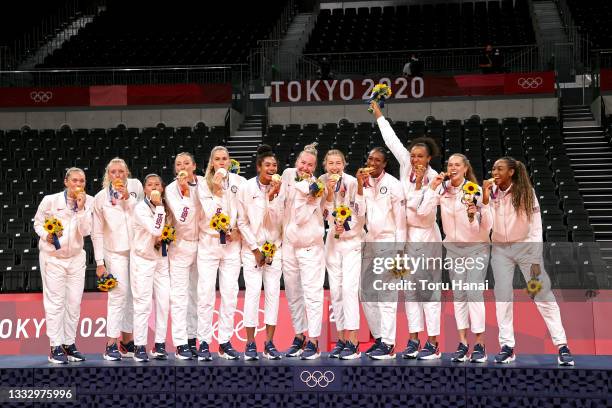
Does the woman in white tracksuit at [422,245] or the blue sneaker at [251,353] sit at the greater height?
the woman in white tracksuit at [422,245]

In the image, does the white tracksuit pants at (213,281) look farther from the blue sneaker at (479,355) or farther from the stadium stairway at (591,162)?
the stadium stairway at (591,162)

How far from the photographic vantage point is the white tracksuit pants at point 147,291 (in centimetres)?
901

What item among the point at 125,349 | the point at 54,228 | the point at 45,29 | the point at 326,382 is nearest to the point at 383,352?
the point at 326,382

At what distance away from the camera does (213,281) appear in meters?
9.02

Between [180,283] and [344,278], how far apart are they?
63.8 inches

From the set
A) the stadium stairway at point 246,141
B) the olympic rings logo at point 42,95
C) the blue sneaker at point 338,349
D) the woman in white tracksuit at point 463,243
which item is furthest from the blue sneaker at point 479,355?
the olympic rings logo at point 42,95

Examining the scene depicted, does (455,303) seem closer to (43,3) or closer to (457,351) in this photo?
(457,351)

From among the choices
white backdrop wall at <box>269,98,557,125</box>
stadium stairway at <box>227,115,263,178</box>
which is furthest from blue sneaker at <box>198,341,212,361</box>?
white backdrop wall at <box>269,98,557,125</box>

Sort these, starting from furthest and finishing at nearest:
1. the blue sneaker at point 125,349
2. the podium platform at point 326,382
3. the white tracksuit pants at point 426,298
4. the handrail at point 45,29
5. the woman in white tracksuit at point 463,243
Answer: the handrail at point 45,29 → the blue sneaker at point 125,349 → the white tracksuit pants at point 426,298 → the woman in white tracksuit at point 463,243 → the podium platform at point 326,382

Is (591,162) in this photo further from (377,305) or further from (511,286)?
(377,305)

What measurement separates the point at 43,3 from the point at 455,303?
2285cm

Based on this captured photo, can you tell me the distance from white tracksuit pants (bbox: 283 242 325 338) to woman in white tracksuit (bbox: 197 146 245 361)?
53 cm

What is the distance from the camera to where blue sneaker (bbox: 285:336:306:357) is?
8.97 meters

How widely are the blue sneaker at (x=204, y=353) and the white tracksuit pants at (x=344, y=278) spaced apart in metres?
1.28
